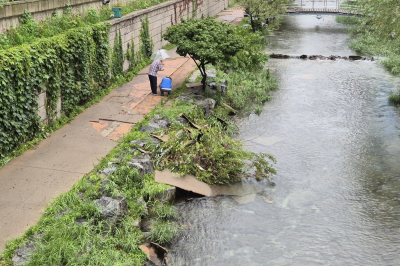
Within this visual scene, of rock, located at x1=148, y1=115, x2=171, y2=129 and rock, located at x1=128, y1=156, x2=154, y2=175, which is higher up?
rock, located at x1=148, y1=115, x2=171, y2=129

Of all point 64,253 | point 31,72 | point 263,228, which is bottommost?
point 263,228

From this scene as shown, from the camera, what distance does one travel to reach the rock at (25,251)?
6557 millimetres

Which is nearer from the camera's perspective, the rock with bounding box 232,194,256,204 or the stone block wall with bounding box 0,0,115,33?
the rock with bounding box 232,194,256,204

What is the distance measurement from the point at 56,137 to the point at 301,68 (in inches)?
510

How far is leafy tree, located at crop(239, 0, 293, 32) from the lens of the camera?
26.4 m

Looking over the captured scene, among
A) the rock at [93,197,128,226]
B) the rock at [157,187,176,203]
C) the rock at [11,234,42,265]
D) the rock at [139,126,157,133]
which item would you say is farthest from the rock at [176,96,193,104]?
the rock at [11,234,42,265]

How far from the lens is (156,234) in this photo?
26.3 feet

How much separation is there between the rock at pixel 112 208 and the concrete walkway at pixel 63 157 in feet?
3.58

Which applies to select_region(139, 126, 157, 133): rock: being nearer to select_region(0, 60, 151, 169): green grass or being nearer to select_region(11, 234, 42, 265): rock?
select_region(0, 60, 151, 169): green grass

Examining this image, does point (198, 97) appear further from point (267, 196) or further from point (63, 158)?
point (63, 158)

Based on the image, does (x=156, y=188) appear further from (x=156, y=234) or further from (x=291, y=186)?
(x=291, y=186)

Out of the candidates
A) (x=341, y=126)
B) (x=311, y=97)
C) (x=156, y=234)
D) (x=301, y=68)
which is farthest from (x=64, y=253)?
(x=301, y=68)

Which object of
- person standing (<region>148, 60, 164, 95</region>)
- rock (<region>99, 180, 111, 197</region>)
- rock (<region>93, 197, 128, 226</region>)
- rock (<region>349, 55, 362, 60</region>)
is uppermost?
person standing (<region>148, 60, 164, 95</region>)

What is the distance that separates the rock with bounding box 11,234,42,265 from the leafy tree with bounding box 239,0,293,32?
22.1 m
